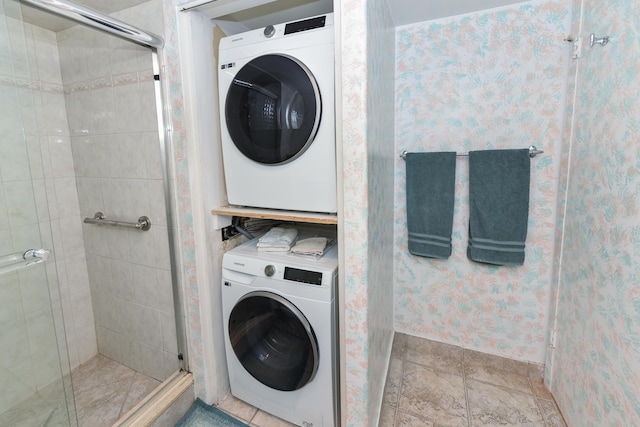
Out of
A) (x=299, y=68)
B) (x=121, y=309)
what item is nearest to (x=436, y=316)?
(x=299, y=68)

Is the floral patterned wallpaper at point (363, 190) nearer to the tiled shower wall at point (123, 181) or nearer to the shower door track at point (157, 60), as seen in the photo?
the shower door track at point (157, 60)

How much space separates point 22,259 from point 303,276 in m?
1.15

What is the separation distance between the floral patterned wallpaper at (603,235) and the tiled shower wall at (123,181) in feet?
6.53

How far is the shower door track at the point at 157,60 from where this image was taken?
1.03 meters

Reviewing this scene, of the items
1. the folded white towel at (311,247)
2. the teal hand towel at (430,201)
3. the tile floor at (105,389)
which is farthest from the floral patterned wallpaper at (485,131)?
the tile floor at (105,389)

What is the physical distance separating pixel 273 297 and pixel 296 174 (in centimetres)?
56

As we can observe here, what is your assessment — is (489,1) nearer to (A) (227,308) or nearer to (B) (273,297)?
(B) (273,297)

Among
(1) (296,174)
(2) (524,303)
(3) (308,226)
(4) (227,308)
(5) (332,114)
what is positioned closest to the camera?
(5) (332,114)

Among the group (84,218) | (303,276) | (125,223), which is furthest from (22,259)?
(303,276)

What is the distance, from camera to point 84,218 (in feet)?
6.08

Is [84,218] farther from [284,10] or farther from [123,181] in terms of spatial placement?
[284,10]

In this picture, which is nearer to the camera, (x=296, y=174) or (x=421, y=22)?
(x=296, y=174)

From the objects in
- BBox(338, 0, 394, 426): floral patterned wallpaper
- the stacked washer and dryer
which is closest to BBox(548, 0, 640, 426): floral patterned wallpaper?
Result: BBox(338, 0, 394, 426): floral patterned wallpaper

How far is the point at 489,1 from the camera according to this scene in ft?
4.74
